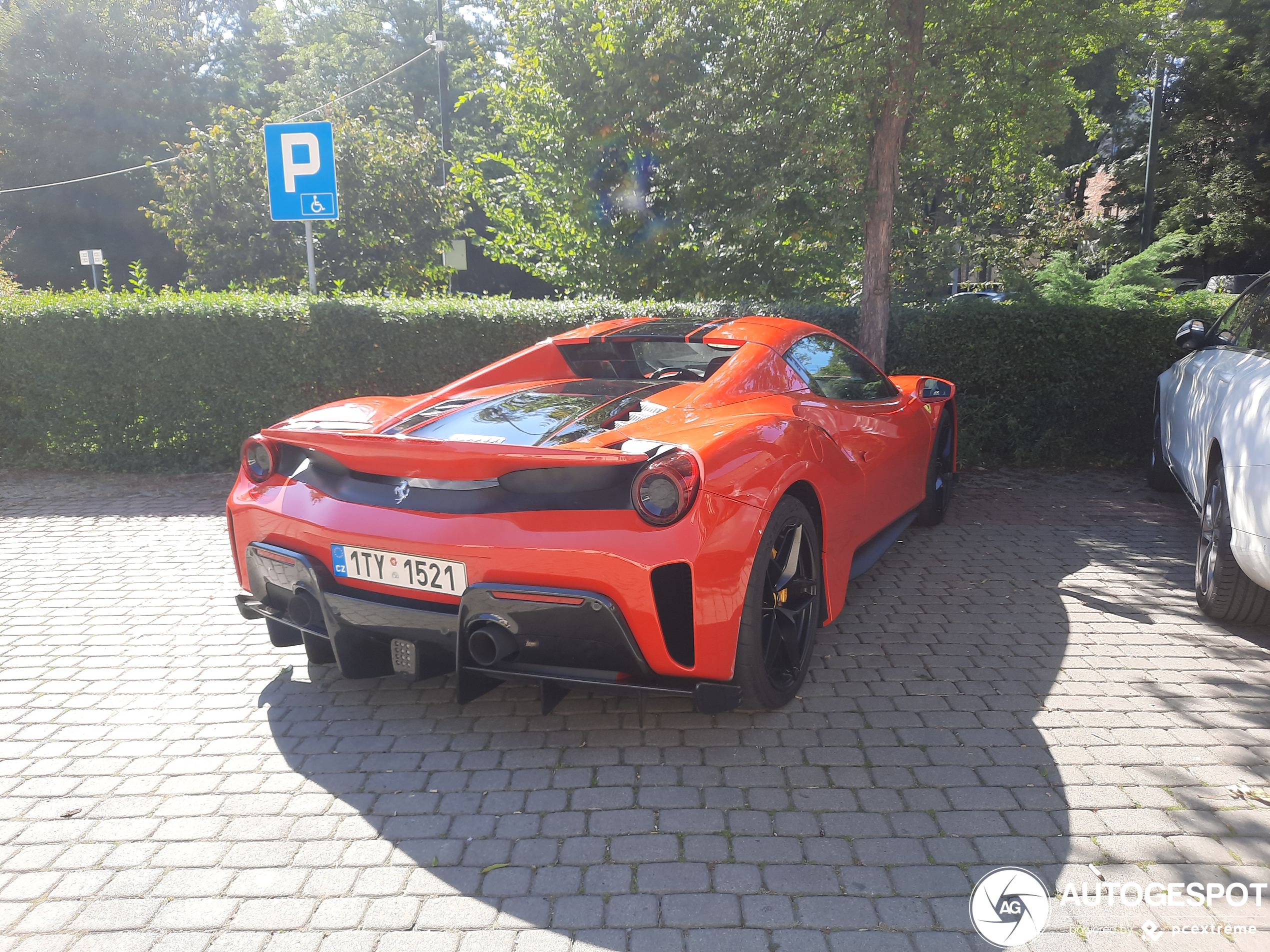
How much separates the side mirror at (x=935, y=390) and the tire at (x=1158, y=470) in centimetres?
234

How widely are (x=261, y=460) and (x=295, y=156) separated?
206 inches

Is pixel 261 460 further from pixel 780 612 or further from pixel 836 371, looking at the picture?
pixel 836 371

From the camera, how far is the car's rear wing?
2.88 meters

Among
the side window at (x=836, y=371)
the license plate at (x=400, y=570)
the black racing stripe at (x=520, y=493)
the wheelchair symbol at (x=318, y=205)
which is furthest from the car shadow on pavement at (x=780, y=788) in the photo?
the wheelchair symbol at (x=318, y=205)

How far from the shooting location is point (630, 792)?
2.90 metres

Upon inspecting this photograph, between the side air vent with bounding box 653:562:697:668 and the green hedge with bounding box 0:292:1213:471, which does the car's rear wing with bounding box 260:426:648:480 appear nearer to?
the side air vent with bounding box 653:562:697:668

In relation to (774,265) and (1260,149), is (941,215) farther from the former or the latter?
(1260,149)

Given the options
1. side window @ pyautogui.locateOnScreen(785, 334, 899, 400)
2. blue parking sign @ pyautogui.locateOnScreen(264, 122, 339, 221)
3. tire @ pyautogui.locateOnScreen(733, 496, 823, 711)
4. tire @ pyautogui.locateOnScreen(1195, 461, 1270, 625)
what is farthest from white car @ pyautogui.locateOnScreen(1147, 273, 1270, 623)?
blue parking sign @ pyautogui.locateOnScreen(264, 122, 339, 221)

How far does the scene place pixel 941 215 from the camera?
45.0 feet

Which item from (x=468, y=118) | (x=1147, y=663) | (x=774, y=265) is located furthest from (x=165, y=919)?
(x=468, y=118)

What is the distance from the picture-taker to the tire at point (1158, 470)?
22.8ft

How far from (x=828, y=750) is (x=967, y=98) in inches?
253

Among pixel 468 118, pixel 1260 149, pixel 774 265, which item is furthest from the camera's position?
pixel 468 118

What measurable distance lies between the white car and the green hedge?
1877mm
